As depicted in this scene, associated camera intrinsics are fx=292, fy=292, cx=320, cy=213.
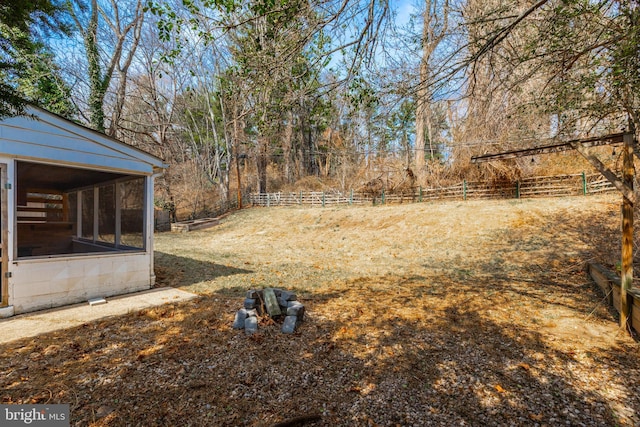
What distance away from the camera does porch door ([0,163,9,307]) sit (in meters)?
3.81

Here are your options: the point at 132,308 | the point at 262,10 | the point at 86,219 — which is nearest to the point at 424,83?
the point at 262,10

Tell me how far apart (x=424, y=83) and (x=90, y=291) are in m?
5.85

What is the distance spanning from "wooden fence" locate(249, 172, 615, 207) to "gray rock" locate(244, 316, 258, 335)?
1331cm

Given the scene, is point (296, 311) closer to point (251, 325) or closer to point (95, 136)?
point (251, 325)

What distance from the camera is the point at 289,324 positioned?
3.57 m

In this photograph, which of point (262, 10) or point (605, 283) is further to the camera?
point (605, 283)

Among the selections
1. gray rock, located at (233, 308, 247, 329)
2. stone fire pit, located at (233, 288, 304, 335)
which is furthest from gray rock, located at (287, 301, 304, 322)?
gray rock, located at (233, 308, 247, 329)

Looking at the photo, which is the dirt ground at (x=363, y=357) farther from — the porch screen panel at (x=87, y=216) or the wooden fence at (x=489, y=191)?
the wooden fence at (x=489, y=191)

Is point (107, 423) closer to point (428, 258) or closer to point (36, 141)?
point (36, 141)

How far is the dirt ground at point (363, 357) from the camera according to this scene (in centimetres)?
218

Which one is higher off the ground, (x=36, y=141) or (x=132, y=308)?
(x=36, y=141)

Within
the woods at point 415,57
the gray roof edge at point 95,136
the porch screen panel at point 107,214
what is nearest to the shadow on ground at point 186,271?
the porch screen panel at point 107,214

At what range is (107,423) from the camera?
78.4 inches

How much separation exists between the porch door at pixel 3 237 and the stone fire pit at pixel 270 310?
311cm
